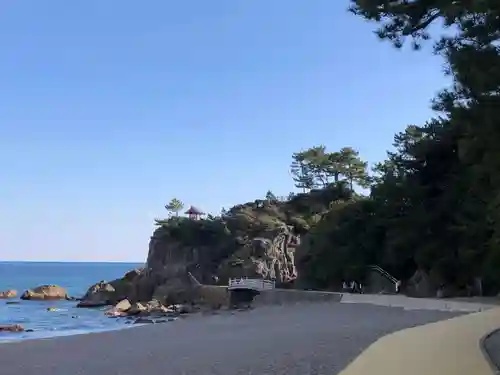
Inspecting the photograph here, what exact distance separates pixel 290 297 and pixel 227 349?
19376mm

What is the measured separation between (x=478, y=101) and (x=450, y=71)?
28.9 inches

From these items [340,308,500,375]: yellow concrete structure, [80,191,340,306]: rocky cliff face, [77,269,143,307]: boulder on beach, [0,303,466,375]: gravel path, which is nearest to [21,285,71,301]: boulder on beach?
[77,269,143,307]: boulder on beach

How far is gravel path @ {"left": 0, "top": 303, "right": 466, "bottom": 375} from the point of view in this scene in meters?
10.6

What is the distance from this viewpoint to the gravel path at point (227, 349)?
1064 centimetres

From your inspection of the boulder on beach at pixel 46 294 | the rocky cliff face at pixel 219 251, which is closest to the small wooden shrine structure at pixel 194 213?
the rocky cliff face at pixel 219 251

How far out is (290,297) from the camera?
32125mm

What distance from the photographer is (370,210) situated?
35.0m

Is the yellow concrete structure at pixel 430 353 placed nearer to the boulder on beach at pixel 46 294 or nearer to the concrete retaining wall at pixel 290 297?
the concrete retaining wall at pixel 290 297

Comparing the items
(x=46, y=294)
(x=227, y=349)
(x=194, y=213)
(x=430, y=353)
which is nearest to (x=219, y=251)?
(x=194, y=213)

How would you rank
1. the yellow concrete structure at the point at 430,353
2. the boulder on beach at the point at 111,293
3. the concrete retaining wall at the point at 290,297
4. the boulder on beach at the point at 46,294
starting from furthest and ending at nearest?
1. the boulder on beach at the point at 46,294
2. the boulder on beach at the point at 111,293
3. the concrete retaining wall at the point at 290,297
4. the yellow concrete structure at the point at 430,353

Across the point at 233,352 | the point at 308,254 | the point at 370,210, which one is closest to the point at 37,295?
the point at 308,254

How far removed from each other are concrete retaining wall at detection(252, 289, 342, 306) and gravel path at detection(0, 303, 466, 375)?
8116 mm

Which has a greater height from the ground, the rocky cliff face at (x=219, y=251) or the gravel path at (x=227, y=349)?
the rocky cliff face at (x=219, y=251)

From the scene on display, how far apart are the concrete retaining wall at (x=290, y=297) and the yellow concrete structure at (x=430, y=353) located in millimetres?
15437
